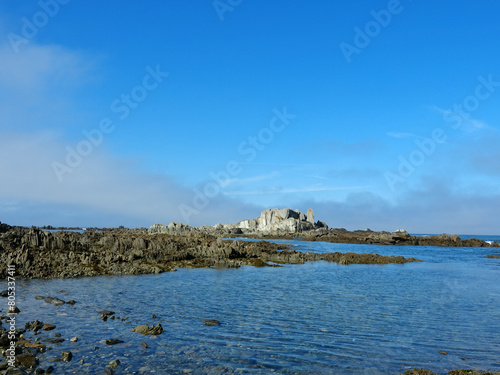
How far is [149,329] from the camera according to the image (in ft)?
50.2

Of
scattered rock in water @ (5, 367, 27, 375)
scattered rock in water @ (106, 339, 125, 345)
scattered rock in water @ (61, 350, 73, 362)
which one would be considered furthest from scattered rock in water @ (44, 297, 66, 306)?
scattered rock in water @ (5, 367, 27, 375)

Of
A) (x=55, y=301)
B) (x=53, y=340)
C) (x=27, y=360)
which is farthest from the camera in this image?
(x=55, y=301)

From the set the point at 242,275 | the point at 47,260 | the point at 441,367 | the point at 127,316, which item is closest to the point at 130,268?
the point at 47,260

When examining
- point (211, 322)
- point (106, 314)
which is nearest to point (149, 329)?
point (211, 322)

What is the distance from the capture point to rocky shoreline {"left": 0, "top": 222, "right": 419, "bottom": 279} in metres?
30.9

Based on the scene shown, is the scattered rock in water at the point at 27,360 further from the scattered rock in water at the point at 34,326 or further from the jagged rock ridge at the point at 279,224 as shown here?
the jagged rock ridge at the point at 279,224

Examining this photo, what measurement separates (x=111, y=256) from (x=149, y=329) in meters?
24.9

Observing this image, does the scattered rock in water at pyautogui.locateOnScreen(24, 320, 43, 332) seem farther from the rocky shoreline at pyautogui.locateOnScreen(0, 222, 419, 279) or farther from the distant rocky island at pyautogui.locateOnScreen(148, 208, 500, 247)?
the distant rocky island at pyautogui.locateOnScreen(148, 208, 500, 247)

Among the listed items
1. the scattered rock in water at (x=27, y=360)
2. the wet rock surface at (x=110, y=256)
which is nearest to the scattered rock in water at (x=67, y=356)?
the scattered rock in water at (x=27, y=360)

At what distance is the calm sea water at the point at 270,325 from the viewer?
12.3 meters

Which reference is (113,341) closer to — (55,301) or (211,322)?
(211,322)

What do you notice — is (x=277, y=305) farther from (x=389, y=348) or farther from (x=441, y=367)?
(x=441, y=367)

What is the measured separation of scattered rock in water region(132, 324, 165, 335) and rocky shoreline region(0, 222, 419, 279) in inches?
701

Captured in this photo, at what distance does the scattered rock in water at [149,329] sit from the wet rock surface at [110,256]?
732 cm
